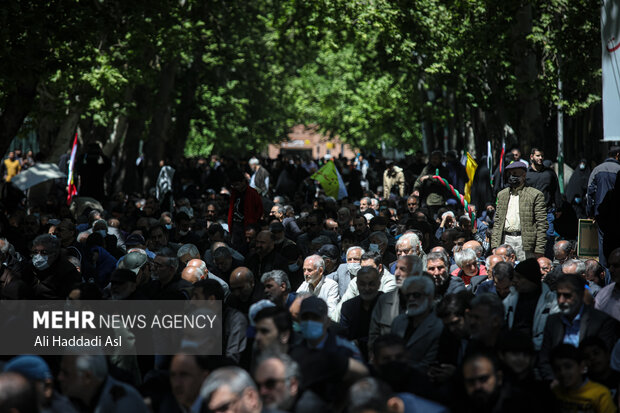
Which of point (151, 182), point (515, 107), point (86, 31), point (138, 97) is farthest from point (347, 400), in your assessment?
point (138, 97)

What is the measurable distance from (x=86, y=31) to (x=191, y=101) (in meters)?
22.0

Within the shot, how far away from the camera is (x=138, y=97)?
33531 millimetres

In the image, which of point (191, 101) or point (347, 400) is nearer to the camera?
point (347, 400)

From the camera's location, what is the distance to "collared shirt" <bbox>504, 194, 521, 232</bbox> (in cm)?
1320

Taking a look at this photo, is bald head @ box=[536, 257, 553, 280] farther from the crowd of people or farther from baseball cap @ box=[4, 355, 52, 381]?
baseball cap @ box=[4, 355, 52, 381]

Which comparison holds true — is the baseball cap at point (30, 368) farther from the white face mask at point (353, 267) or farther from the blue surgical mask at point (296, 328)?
the white face mask at point (353, 267)

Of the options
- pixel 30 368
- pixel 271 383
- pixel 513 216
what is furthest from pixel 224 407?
pixel 513 216

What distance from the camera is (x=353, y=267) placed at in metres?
11.6

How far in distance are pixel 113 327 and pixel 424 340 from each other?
2.55 metres

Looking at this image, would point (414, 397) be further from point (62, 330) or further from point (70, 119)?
point (70, 119)

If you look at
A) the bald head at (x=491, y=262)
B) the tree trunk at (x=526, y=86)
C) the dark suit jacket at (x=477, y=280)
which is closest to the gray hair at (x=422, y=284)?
the dark suit jacket at (x=477, y=280)

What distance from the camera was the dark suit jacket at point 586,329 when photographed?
8.07 meters

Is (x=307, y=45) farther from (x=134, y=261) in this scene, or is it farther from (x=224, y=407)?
(x=224, y=407)

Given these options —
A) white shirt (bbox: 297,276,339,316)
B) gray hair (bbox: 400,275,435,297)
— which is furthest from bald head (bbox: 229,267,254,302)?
gray hair (bbox: 400,275,435,297)
